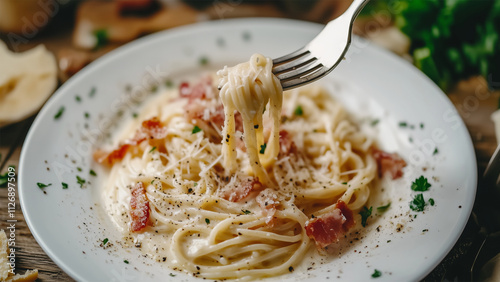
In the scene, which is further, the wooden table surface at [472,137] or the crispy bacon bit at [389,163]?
the crispy bacon bit at [389,163]

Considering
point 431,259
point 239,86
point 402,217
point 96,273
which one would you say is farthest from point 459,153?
point 96,273

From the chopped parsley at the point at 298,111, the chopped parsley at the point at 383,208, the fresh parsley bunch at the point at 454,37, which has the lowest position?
the chopped parsley at the point at 383,208

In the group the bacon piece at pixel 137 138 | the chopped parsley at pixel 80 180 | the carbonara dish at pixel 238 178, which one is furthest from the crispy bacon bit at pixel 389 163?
the chopped parsley at pixel 80 180

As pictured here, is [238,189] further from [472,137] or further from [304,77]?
[472,137]

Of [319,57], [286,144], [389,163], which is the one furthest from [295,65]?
[389,163]

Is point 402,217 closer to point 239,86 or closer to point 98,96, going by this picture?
point 239,86

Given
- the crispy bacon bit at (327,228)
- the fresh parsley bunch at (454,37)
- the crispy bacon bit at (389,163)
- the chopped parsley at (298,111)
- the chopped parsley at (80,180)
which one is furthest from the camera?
the fresh parsley bunch at (454,37)

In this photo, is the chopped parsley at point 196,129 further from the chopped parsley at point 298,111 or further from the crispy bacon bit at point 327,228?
the crispy bacon bit at point 327,228
